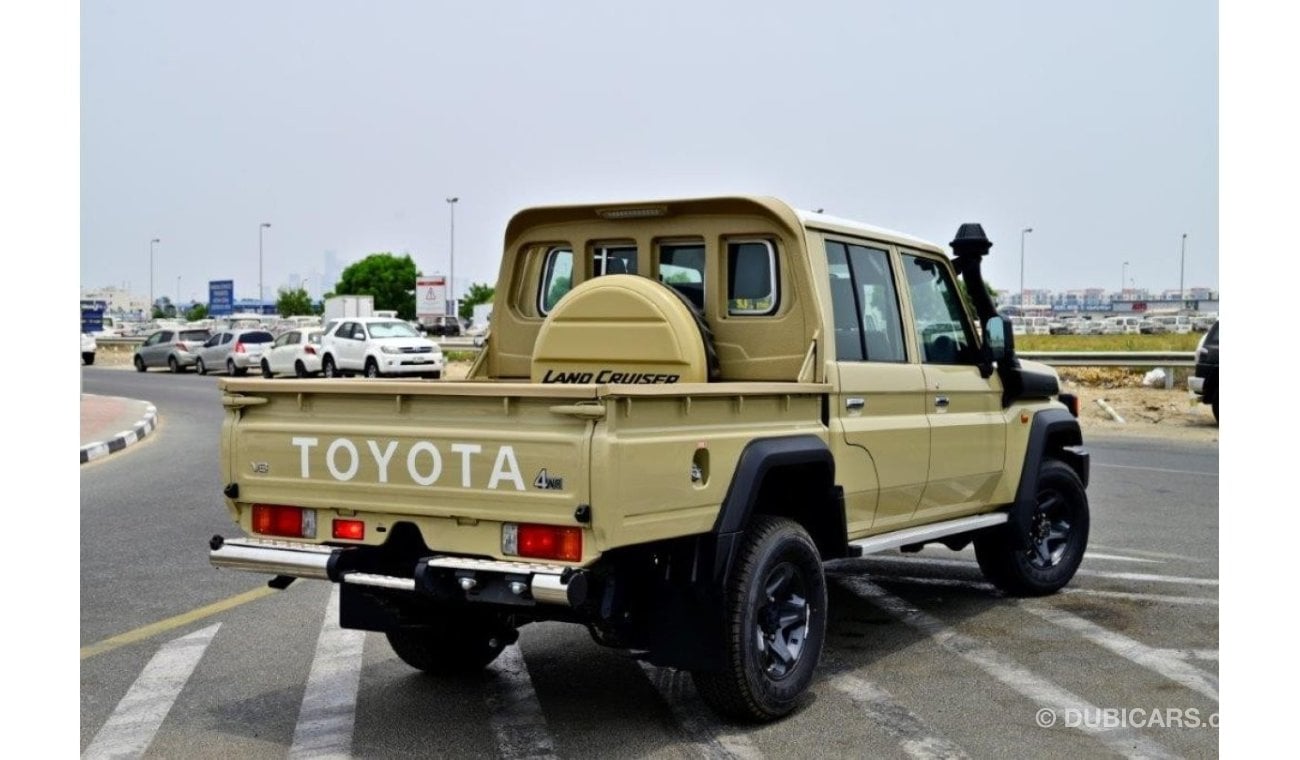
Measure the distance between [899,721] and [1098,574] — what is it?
12.5 feet

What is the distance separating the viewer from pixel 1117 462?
53.5 ft

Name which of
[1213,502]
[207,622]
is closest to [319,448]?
[207,622]

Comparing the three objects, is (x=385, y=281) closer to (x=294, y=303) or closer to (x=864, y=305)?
(x=294, y=303)

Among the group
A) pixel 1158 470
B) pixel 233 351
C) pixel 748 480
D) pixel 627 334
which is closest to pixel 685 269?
pixel 627 334

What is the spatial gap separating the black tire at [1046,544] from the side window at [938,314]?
3.44 feet

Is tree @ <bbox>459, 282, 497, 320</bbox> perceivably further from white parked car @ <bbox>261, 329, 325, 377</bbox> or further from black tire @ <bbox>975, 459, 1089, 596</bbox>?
black tire @ <bbox>975, 459, 1089, 596</bbox>

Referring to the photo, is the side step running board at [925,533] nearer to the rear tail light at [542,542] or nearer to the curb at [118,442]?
the rear tail light at [542,542]

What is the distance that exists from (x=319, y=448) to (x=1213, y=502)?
948 centimetres

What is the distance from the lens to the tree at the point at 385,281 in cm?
→ 11788

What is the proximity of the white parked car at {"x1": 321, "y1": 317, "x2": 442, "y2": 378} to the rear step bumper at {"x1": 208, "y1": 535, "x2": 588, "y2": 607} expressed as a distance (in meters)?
29.4

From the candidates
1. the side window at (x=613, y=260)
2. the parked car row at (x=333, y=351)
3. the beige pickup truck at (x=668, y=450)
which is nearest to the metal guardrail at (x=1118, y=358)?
the parked car row at (x=333, y=351)

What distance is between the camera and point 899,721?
5629mm

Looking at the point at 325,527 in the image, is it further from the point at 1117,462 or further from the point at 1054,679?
the point at 1117,462

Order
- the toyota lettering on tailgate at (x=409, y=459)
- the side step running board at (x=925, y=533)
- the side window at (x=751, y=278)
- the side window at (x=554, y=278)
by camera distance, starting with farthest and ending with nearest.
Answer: the side window at (x=554, y=278), the side window at (x=751, y=278), the side step running board at (x=925, y=533), the toyota lettering on tailgate at (x=409, y=459)
